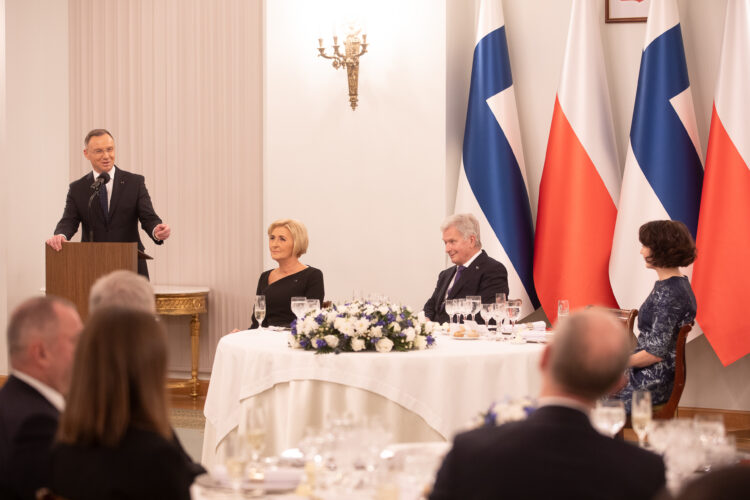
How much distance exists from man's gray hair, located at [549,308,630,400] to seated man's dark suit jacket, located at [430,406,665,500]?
77 mm

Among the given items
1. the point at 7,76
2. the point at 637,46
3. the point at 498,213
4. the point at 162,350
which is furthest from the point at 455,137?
the point at 162,350

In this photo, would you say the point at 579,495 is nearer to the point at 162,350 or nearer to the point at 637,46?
the point at 162,350

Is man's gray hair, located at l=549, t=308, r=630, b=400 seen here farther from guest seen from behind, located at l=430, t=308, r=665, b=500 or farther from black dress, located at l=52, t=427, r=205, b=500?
black dress, located at l=52, t=427, r=205, b=500

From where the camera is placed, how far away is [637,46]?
6.89 m

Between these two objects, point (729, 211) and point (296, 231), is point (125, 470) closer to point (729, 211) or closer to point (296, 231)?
point (296, 231)

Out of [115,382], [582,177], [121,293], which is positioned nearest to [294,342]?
[121,293]

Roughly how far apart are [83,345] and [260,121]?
6.01 metres

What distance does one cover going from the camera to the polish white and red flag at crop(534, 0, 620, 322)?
6695 mm

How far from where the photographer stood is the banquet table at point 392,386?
422cm

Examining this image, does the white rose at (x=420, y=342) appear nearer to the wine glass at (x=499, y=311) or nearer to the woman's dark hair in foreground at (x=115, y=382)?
the wine glass at (x=499, y=311)

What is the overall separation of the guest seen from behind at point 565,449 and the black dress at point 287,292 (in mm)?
3863

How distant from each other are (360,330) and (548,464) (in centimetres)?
251

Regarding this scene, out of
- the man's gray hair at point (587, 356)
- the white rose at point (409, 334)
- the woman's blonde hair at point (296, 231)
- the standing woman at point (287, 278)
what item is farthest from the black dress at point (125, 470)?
the woman's blonde hair at point (296, 231)

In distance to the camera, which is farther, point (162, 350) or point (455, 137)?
point (455, 137)
